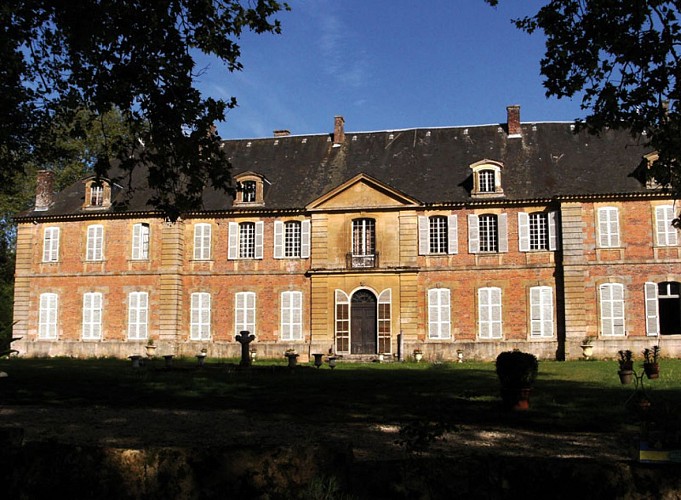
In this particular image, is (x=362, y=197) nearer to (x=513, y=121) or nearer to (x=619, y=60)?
(x=513, y=121)

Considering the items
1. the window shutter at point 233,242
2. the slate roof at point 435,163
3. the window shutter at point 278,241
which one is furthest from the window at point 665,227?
the window shutter at point 233,242

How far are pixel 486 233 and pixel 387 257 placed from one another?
13.0 ft

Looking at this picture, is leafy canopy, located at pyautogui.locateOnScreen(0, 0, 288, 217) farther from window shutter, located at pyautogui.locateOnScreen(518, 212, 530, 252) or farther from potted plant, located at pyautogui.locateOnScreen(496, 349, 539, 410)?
window shutter, located at pyautogui.locateOnScreen(518, 212, 530, 252)

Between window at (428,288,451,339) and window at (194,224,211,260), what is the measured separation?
9.41m

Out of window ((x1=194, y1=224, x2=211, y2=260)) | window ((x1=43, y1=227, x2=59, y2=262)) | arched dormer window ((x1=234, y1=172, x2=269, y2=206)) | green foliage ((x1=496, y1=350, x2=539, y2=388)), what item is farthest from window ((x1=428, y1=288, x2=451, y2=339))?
window ((x1=43, y1=227, x2=59, y2=262))

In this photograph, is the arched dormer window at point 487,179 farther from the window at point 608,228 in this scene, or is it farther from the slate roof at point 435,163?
the window at point 608,228

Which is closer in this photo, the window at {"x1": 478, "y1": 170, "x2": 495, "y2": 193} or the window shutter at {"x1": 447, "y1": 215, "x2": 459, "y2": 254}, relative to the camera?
the window shutter at {"x1": 447, "y1": 215, "x2": 459, "y2": 254}

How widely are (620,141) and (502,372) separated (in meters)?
19.8

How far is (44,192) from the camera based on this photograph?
1177 inches

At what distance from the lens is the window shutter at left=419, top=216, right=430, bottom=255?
26.1m

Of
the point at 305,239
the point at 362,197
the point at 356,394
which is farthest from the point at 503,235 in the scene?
the point at 356,394

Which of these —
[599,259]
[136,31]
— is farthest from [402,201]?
[136,31]

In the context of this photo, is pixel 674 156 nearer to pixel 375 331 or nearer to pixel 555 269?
pixel 555 269

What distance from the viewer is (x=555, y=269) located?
25.1 meters
